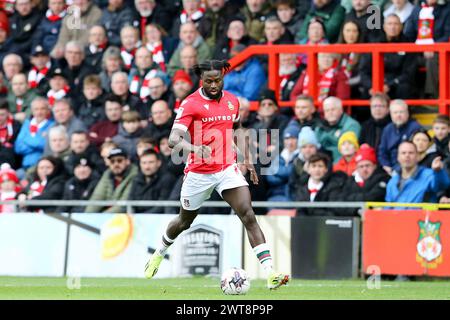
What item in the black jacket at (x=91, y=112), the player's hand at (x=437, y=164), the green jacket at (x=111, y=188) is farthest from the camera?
the black jacket at (x=91, y=112)

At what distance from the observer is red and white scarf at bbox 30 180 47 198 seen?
21.3m

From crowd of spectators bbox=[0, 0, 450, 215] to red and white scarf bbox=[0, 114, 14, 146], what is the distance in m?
0.03

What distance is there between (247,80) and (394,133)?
312 cm

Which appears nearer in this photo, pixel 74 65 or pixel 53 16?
pixel 74 65

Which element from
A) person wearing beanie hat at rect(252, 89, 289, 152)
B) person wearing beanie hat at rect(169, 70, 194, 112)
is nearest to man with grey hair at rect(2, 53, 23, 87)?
person wearing beanie hat at rect(169, 70, 194, 112)

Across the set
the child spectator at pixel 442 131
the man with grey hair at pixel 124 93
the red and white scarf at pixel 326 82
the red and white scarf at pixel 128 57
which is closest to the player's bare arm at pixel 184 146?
the child spectator at pixel 442 131

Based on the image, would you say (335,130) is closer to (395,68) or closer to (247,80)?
(395,68)

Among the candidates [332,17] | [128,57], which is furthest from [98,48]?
[332,17]

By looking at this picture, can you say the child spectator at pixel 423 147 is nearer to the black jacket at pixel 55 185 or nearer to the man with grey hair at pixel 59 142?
the black jacket at pixel 55 185

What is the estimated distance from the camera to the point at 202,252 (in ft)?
62.5

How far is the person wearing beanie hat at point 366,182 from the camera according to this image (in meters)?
18.7

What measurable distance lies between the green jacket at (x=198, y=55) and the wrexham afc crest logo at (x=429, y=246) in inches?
226

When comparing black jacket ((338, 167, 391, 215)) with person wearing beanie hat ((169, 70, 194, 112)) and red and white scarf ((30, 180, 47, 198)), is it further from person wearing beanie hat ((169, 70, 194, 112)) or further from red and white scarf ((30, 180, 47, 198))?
red and white scarf ((30, 180, 47, 198))

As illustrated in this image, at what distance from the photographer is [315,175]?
19000 mm
